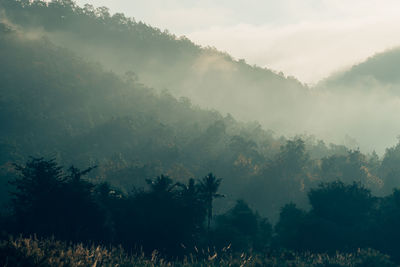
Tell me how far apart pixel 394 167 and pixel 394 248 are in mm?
101926

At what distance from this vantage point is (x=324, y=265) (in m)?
22.7

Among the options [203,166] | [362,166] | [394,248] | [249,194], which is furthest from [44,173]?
[362,166]

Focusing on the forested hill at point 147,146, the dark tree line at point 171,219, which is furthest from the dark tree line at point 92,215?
the forested hill at point 147,146

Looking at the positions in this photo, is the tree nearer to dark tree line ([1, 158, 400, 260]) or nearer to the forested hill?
dark tree line ([1, 158, 400, 260])

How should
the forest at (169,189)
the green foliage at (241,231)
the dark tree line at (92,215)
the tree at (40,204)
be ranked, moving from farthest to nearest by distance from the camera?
the green foliage at (241,231)
the dark tree line at (92,215)
the tree at (40,204)
the forest at (169,189)

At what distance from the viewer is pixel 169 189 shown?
50.8m

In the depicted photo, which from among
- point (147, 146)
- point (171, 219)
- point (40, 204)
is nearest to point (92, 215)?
point (40, 204)

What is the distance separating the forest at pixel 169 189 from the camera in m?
38.7

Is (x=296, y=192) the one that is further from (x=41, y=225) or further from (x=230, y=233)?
(x=41, y=225)

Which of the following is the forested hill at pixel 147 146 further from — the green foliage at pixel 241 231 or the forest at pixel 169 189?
the green foliage at pixel 241 231

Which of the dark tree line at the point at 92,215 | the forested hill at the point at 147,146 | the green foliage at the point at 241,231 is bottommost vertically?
the green foliage at the point at 241,231

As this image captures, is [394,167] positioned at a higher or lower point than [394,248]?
higher

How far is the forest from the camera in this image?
38688mm

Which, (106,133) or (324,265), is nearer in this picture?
(324,265)
